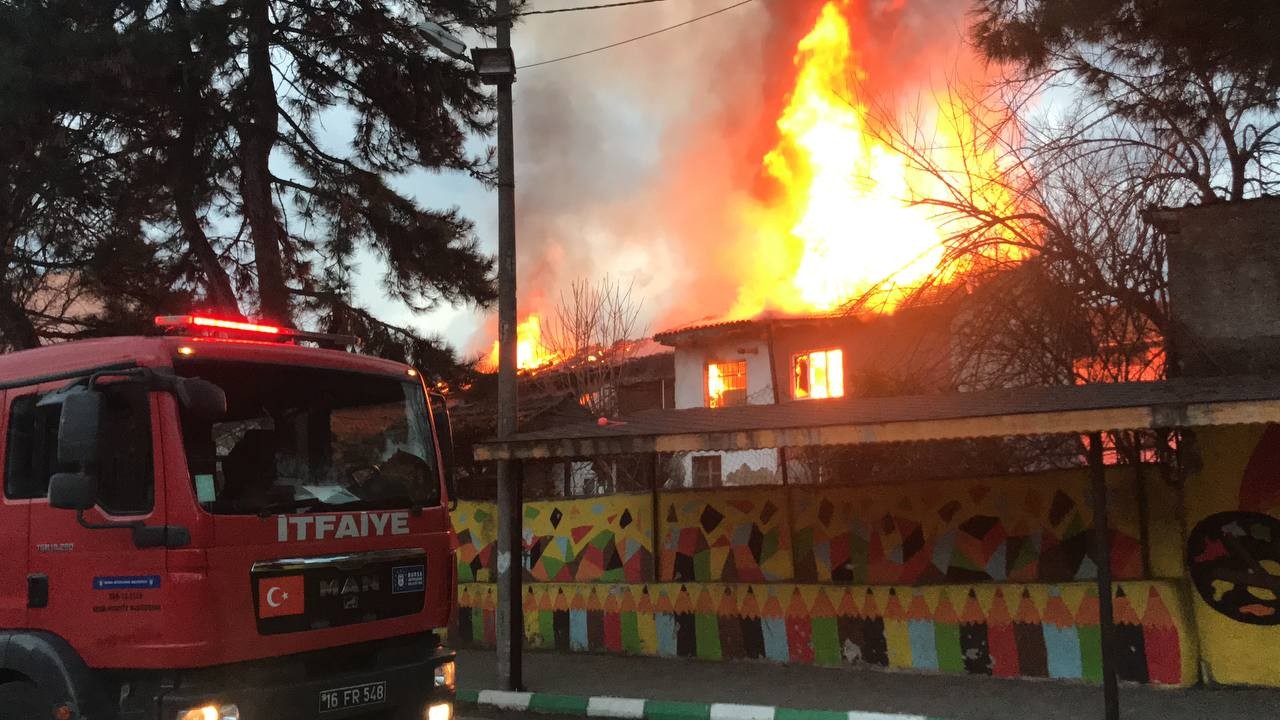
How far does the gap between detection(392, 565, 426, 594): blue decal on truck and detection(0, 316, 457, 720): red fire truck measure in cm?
1

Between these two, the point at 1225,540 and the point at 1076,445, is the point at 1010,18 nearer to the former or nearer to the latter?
the point at 1076,445

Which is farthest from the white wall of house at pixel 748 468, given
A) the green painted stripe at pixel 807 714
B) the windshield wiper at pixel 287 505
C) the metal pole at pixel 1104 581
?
the windshield wiper at pixel 287 505

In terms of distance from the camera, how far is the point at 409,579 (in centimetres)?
592

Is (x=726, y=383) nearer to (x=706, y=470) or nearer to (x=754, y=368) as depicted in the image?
(x=754, y=368)

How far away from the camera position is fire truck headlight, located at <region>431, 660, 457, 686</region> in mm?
5961

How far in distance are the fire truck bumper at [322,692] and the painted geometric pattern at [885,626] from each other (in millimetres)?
4674

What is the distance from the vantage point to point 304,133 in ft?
49.7

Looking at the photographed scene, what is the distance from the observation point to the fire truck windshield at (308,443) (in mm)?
5164

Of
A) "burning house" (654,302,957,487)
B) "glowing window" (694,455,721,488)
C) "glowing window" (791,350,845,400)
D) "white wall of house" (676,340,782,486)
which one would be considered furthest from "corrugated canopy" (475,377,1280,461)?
"glowing window" (694,455,721,488)

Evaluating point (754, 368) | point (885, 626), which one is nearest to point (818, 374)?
point (754, 368)

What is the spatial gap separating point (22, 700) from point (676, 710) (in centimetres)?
491

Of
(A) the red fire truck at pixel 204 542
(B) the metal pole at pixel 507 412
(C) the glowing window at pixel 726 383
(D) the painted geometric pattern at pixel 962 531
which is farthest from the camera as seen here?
(C) the glowing window at pixel 726 383

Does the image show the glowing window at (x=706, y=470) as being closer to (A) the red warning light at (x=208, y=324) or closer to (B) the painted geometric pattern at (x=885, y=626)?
(B) the painted geometric pattern at (x=885, y=626)

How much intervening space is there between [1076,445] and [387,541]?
884cm
